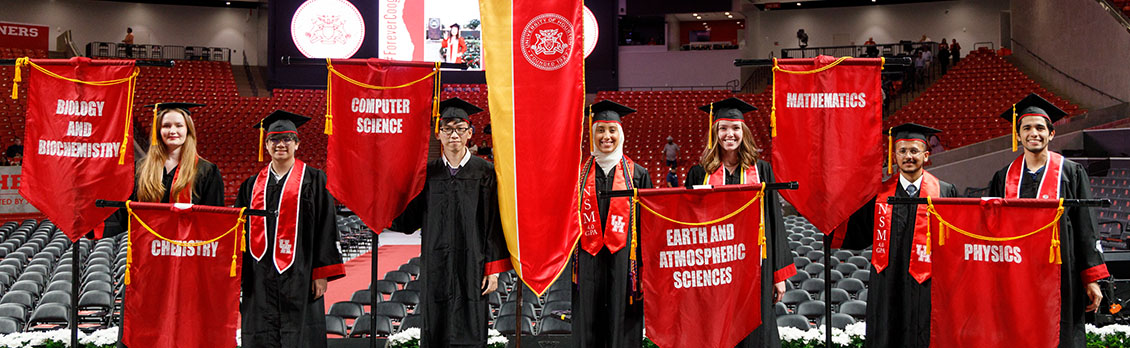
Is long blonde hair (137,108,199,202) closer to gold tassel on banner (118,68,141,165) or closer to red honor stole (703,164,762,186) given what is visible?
gold tassel on banner (118,68,141,165)

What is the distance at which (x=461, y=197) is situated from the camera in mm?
4355

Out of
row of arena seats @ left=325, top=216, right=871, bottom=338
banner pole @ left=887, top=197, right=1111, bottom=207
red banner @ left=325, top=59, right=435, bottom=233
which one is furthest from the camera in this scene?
row of arena seats @ left=325, top=216, right=871, bottom=338

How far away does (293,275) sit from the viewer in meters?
4.26

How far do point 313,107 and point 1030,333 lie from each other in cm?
2046

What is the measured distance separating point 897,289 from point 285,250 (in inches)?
130

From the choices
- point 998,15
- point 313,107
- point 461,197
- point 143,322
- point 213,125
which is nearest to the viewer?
point 143,322

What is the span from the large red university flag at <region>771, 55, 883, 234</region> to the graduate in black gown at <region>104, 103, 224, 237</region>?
2968 mm

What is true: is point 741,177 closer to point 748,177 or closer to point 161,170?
point 748,177

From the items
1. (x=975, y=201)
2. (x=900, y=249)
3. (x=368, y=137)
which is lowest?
(x=900, y=249)

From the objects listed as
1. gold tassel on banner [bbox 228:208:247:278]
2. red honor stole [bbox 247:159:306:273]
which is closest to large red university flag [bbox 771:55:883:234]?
red honor stole [bbox 247:159:306:273]

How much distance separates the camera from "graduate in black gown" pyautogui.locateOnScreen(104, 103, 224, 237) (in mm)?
4090

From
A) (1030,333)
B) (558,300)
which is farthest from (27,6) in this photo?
(1030,333)

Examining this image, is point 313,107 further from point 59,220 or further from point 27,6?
point 59,220

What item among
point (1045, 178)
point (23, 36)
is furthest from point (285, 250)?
point (23, 36)
